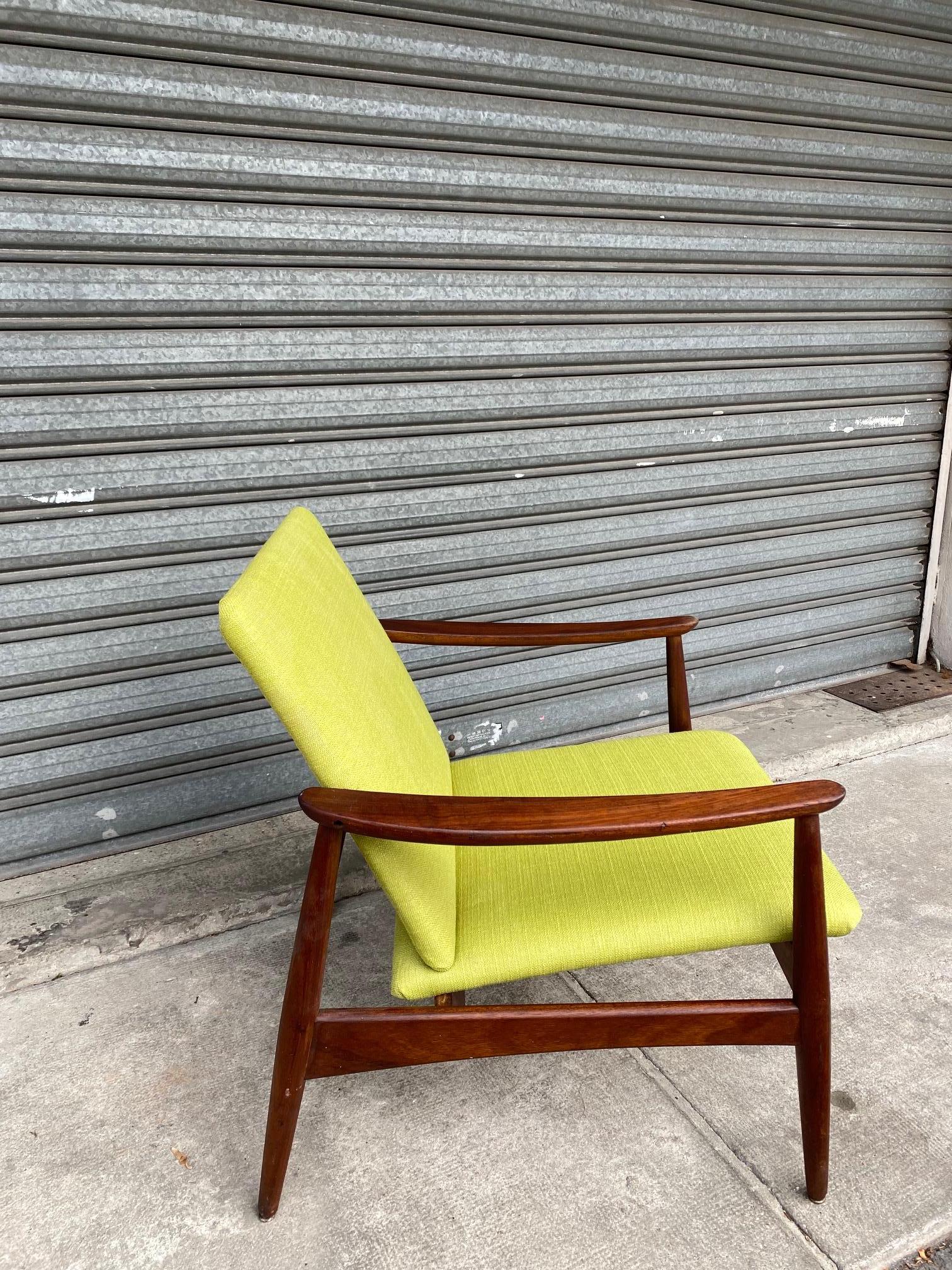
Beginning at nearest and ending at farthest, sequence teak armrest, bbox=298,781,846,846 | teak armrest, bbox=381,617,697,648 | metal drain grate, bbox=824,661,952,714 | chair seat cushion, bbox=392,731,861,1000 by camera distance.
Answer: teak armrest, bbox=298,781,846,846 < chair seat cushion, bbox=392,731,861,1000 < teak armrest, bbox=381,617,697,648 < metal drain grate, bbox=824,661,952,714

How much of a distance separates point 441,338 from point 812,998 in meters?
1.86

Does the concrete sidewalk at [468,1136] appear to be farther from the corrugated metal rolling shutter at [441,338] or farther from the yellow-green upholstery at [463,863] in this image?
the corrugated metal rolling shutter at [441,338]

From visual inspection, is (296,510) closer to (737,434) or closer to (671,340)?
(671,340)

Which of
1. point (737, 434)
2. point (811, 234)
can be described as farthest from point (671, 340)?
point (811, 234)

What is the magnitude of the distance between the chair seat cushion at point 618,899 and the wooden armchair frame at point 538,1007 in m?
0.07

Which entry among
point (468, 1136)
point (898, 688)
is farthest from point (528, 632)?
point (898, 688)

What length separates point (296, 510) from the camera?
A: 191 cm

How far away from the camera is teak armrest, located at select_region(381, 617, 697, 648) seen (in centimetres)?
216

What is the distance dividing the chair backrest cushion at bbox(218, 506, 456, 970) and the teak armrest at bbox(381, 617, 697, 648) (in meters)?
0.38

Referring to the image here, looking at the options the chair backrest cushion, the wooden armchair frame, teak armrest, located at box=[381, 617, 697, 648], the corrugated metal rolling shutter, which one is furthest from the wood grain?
the corrugated metal rolling shutter

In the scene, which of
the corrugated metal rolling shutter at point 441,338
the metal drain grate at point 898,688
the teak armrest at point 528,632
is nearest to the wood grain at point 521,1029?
the teak armrest at point 528,632

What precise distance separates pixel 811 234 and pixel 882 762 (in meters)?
1.69

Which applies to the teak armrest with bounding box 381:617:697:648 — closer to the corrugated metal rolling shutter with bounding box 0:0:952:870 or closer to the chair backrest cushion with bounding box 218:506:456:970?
the chair backrest cushion with bounding box 218:506:456:970

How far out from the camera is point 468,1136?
1.68 metres
